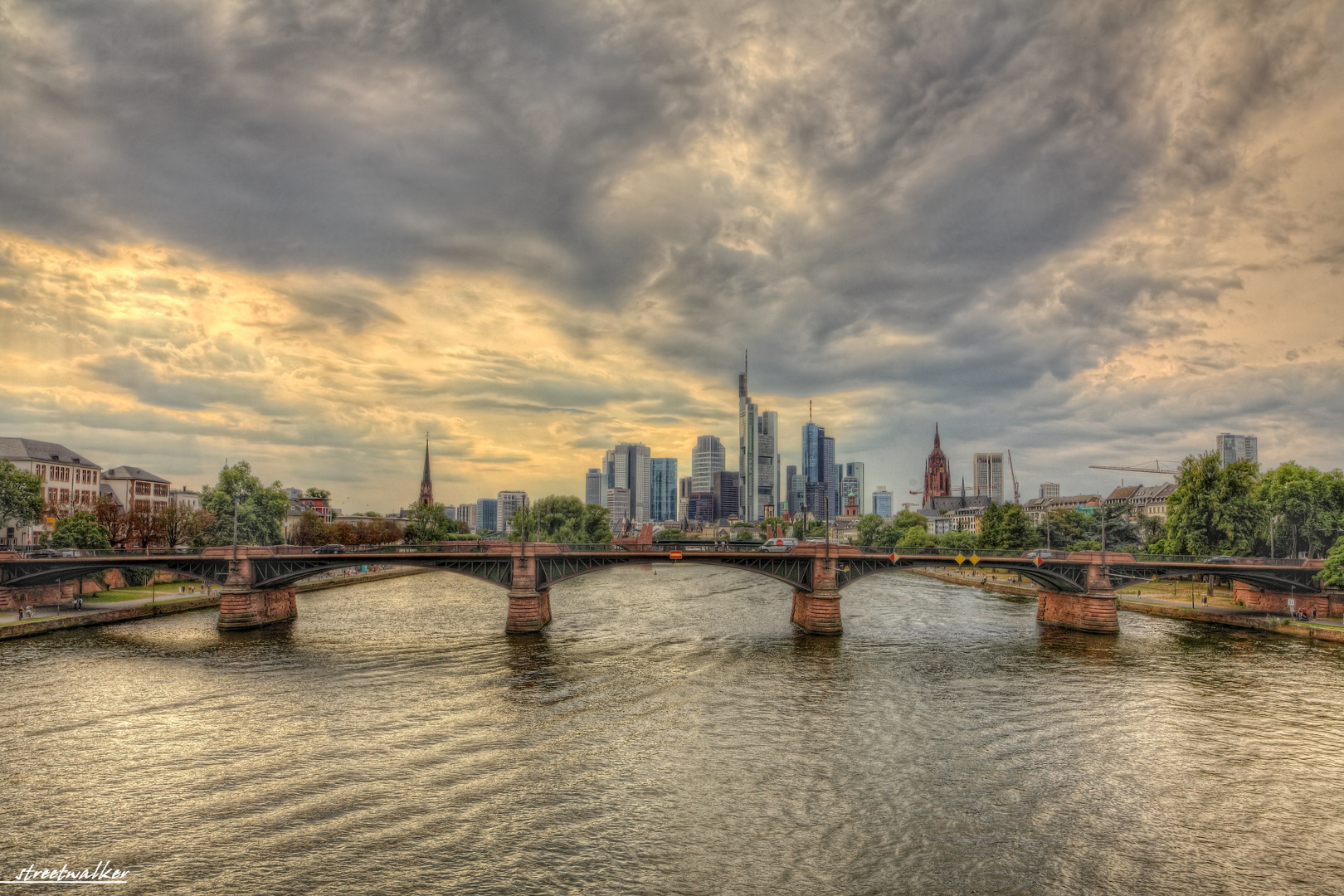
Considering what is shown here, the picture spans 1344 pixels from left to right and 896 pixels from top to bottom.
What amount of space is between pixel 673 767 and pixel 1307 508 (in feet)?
340

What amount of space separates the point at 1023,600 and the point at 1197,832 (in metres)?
84.9

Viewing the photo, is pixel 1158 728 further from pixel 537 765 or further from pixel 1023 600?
pixel 1023 600

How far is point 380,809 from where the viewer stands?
2736 cm

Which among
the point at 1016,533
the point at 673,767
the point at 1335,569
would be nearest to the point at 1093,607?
the point at 1335,569

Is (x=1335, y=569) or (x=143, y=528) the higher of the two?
(x=143, y=528)

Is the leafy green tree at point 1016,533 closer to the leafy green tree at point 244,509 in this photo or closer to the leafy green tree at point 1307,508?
the leafy green tree at point 1307,508

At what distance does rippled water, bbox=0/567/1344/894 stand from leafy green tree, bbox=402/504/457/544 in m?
117

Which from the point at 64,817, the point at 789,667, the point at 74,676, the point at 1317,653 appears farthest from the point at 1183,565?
the point at 74,676

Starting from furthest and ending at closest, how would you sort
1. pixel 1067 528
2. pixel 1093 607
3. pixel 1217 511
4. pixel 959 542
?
pixel 959 542, pixel 1067 528, pixel 1217 511, pixel 1093 607

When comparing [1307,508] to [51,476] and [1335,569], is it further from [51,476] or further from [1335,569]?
[51,476]

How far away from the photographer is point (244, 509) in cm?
11406

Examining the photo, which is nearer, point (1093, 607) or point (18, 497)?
point (1093, 607)

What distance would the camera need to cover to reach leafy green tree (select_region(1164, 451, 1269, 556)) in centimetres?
9700

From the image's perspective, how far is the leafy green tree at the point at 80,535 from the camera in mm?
90250
